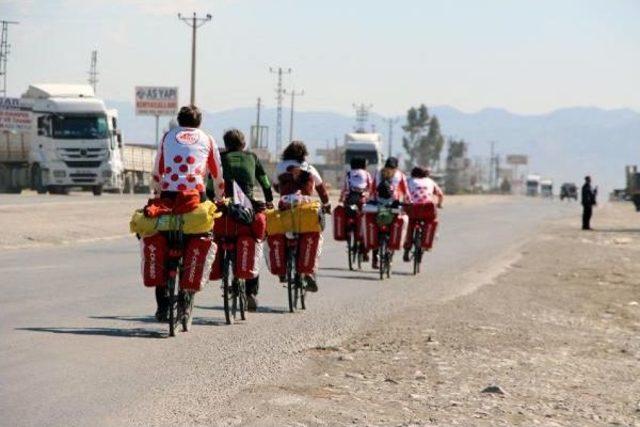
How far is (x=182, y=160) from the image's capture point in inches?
494

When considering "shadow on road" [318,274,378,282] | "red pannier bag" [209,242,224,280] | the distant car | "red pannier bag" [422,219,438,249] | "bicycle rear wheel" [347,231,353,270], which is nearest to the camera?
"red pannier bag" [209,242,224,280]

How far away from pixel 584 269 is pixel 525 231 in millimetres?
20952

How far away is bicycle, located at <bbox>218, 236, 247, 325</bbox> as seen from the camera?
14.0m

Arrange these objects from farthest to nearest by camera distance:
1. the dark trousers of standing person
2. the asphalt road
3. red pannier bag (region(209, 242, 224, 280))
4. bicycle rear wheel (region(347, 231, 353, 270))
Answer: the dark trousers of standing person < bicycle rear wheel (region(347, 231, 353, 270)) < red pannier bag (region(209, 242, 224, 280)) < the asphalt road

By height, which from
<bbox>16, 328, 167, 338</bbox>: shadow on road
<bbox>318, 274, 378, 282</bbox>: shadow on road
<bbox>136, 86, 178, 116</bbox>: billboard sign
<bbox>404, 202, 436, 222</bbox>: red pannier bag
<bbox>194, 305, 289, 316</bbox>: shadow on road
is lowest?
<bbox>318, 274, 378, 282</bbox>: shadow on road

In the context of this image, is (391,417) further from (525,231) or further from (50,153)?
(50,153)

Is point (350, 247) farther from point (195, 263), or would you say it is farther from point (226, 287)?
point (195, 263)

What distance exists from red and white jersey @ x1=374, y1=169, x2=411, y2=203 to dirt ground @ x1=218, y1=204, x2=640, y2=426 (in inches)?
94.2

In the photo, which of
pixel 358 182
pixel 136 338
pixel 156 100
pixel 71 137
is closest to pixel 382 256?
pixel 358 182

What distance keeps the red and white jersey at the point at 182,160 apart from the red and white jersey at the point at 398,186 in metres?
9.98

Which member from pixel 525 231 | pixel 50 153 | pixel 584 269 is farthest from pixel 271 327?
pixel 50 153

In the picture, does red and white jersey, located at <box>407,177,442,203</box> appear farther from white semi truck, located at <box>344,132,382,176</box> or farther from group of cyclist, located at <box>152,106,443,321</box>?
white semi truck, located at <box>344,132,382,176</box>

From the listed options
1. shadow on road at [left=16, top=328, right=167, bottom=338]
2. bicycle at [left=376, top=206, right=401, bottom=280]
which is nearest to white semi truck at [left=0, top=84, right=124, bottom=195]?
bicycle at [left=376, top=206, right=401, bottom=280]

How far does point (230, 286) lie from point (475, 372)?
3671 mm
